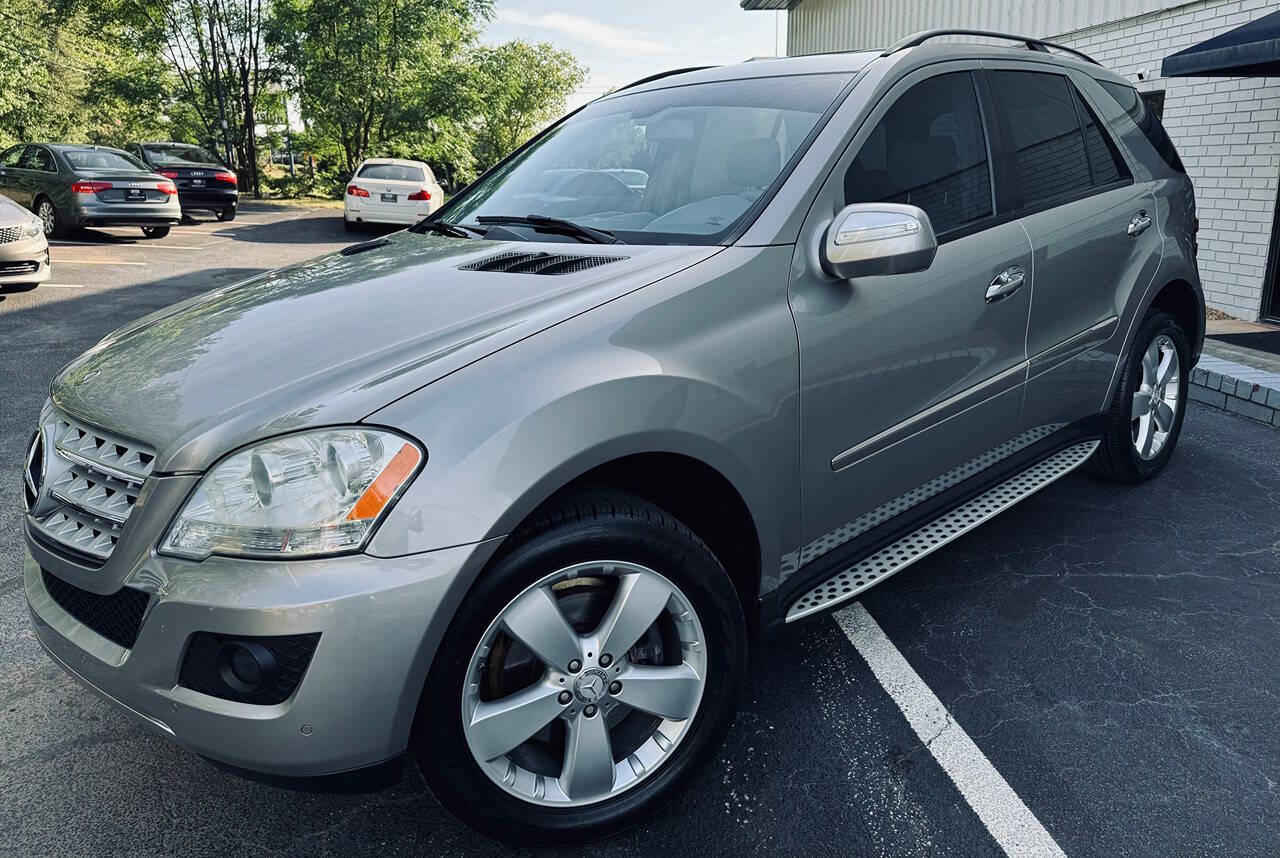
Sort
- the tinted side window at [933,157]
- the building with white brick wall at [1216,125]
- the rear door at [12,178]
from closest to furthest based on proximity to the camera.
→ the tinted side window at [933,157] < the building with white brick wall at [1216,125] < the rear door at [12,178]

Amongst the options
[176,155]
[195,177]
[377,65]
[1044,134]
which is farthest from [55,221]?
[1044,134]

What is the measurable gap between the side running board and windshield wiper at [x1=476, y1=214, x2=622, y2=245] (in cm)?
112

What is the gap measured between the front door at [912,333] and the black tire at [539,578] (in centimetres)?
39

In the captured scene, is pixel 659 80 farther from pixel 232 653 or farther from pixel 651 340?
pixel 232 653

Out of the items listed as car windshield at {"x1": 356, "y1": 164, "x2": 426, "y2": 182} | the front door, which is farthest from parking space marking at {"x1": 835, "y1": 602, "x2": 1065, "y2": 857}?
car windshield at {"x1": 356, "y1": 164, "x2": 426, "y2": 182}

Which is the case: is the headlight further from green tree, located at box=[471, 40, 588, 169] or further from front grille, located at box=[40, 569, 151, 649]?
green tree, located at box=[471, 40, 588, 169]

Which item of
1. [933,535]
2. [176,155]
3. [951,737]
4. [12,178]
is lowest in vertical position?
[951,737]

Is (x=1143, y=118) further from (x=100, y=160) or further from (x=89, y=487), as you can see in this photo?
(x=100, y=160)

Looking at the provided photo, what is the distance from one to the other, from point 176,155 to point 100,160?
15.2ft

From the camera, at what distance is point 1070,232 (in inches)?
131

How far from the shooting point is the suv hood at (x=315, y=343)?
1.85 m

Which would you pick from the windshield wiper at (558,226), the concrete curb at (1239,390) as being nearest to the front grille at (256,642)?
the windshield wiper at (558,226)

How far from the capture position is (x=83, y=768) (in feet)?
7.88

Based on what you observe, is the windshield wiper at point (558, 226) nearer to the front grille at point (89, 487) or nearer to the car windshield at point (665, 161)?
the car windshield at point (665, 161)
